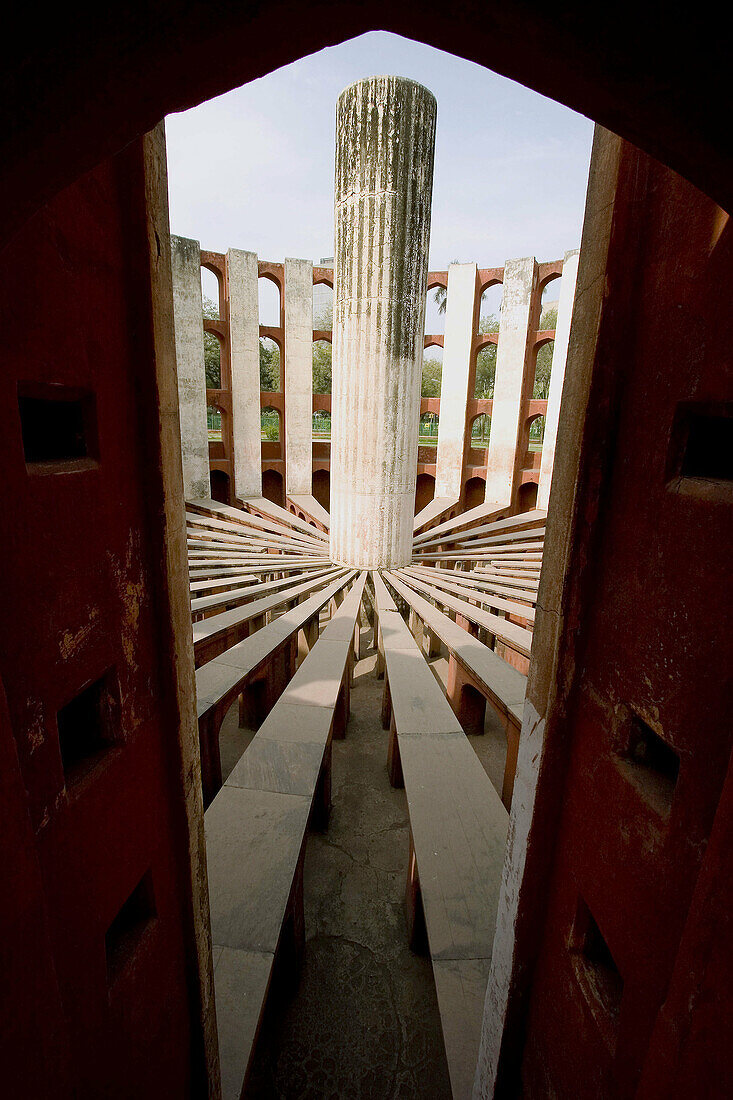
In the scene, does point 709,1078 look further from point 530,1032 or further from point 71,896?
point 71,896

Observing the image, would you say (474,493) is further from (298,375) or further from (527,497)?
(298,375)

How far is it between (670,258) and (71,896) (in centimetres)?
225

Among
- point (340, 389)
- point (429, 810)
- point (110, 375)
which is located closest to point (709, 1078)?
point (110, 375)

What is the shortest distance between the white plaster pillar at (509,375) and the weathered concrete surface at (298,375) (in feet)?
13.5

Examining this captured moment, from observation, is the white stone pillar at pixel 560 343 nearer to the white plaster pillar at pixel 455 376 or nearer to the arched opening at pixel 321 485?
the white plaster pillar at pixel 455 376

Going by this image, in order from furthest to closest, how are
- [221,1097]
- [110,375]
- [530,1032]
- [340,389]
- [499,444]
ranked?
[499,444], [340,389], [221,1097], [530,1032], [110,375]

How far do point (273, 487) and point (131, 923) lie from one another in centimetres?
1135

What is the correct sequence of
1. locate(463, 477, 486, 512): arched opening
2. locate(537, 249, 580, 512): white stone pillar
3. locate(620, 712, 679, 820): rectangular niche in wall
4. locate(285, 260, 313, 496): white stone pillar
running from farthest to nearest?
locate(463, 477, 486, 512): arched opening < locate(285, 260, 313, 496): white stone pillar < locate(537, 249, 580, 512): white stone pillar < locate(620, 712, 679, 820): rectangular niche in wall

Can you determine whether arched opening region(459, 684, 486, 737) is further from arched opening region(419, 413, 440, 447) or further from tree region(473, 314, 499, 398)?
tree region(473, 314, 499, 398)

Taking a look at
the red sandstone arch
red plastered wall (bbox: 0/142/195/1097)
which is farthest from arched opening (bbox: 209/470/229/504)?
red plastered wall (bbox: 0/142/195/1097)

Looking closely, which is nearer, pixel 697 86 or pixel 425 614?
pixel 697 86

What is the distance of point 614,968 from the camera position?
177 centimetres

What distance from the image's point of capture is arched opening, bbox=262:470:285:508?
12664 mm

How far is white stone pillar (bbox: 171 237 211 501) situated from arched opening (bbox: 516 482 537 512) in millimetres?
7051
